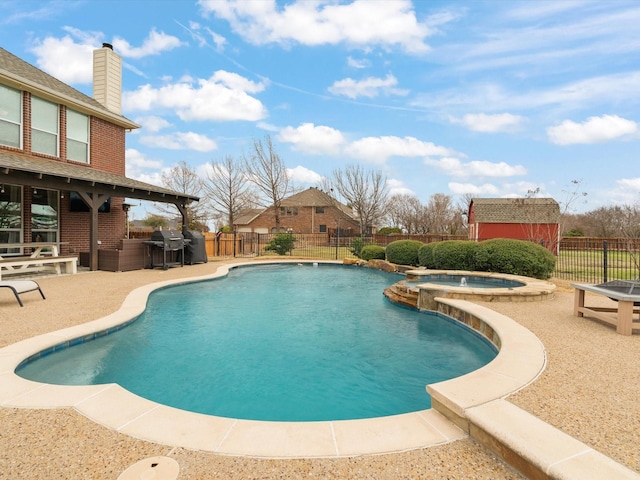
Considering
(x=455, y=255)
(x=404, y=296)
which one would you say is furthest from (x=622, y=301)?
(x=455, y=255)

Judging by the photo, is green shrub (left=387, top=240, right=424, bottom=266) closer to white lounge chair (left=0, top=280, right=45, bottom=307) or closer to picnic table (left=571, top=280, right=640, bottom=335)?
picnic table (left=571, top=280, right=640, bottom=335)

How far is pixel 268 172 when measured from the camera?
106ft

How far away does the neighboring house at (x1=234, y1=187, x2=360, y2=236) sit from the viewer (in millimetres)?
38188

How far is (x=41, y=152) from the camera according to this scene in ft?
38.2

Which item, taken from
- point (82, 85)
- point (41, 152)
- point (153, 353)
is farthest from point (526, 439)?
point (82, 85)

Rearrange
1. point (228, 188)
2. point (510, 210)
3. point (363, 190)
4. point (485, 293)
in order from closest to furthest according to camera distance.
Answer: point (485, 293) → point (510, 210) → point (363, 190) → point (228, 188)

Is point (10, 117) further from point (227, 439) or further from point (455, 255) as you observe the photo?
point (455, 255)

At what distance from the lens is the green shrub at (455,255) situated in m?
12.1

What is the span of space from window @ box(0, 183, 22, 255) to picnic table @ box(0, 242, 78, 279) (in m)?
0.29

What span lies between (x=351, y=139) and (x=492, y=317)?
26462mm

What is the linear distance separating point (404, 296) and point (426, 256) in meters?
5.31

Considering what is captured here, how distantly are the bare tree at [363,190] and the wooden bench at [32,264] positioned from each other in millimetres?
23186

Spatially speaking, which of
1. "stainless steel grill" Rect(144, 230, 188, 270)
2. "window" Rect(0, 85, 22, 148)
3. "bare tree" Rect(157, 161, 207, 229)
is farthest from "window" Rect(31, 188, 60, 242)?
"bare tree" Rect(157, 161, 207, 229)

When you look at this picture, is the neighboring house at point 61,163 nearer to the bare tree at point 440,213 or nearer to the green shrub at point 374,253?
the green shrub at point 374,253
